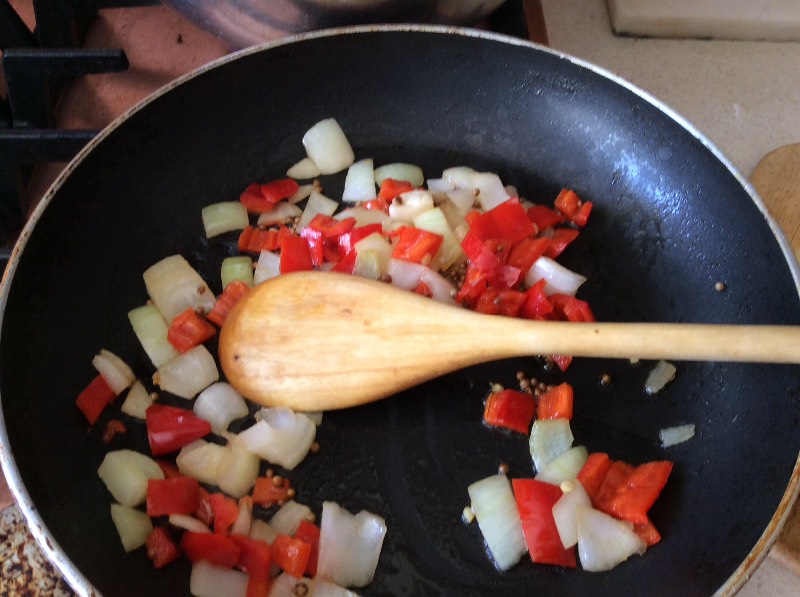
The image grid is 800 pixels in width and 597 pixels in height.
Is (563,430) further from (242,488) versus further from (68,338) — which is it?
(68,338)

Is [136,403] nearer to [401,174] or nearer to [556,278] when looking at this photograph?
[401,174]

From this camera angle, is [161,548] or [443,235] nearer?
[161,548]

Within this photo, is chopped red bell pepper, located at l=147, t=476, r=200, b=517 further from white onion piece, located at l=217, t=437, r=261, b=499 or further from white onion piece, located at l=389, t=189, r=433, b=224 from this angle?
white onion piece, located at l=389, t=189, r=433, b=224

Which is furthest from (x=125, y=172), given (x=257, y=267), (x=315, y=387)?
(x=315, y=387)

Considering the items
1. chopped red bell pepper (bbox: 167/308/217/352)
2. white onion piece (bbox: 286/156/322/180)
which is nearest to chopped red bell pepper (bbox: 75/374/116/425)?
chopped red bell pepper (bbox: 167/308/217/352)

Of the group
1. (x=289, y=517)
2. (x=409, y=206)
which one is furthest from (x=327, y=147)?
(x=289, y=517)

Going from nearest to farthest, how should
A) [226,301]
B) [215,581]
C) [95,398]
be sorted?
[215,581] → [95,398] → [226,301]
